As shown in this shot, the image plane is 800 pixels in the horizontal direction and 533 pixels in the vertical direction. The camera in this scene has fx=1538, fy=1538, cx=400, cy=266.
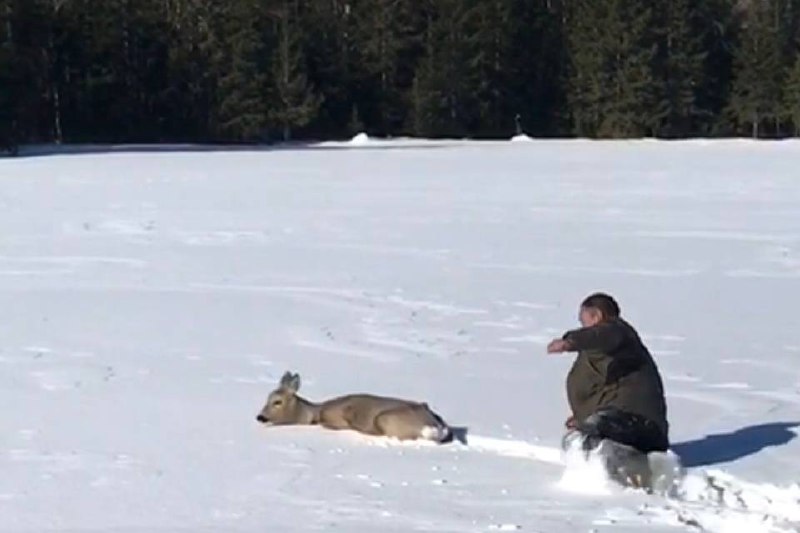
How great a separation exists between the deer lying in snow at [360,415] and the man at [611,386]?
2.23 ft

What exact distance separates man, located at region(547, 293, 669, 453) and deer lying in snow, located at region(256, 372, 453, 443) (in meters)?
0.68

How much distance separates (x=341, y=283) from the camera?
12375 mm

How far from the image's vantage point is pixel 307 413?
729cm

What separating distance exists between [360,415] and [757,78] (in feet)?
142

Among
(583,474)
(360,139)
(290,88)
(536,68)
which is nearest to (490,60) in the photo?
(536,68)

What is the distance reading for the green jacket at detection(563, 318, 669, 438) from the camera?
6242mm

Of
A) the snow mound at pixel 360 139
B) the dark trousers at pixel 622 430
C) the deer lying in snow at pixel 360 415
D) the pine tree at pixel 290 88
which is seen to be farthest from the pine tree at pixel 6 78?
the dark trousers at pixel 622 430

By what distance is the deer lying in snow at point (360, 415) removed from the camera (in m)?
6.82

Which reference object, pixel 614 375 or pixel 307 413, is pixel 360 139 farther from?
pixel 614 375

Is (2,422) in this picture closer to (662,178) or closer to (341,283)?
(341,283)

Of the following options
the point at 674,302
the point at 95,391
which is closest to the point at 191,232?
the point at 674,302

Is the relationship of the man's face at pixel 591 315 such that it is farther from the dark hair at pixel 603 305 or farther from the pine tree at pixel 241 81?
the pine tree at pixel 241 81

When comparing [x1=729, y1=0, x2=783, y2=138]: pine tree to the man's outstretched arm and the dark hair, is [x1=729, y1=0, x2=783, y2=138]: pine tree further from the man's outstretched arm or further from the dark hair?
the man's outstretched arm

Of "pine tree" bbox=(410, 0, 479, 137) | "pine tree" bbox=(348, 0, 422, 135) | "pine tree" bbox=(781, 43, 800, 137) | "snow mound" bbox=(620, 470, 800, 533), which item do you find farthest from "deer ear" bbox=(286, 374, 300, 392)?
"pine tree" bbox=(781, 43, 800, 137)
